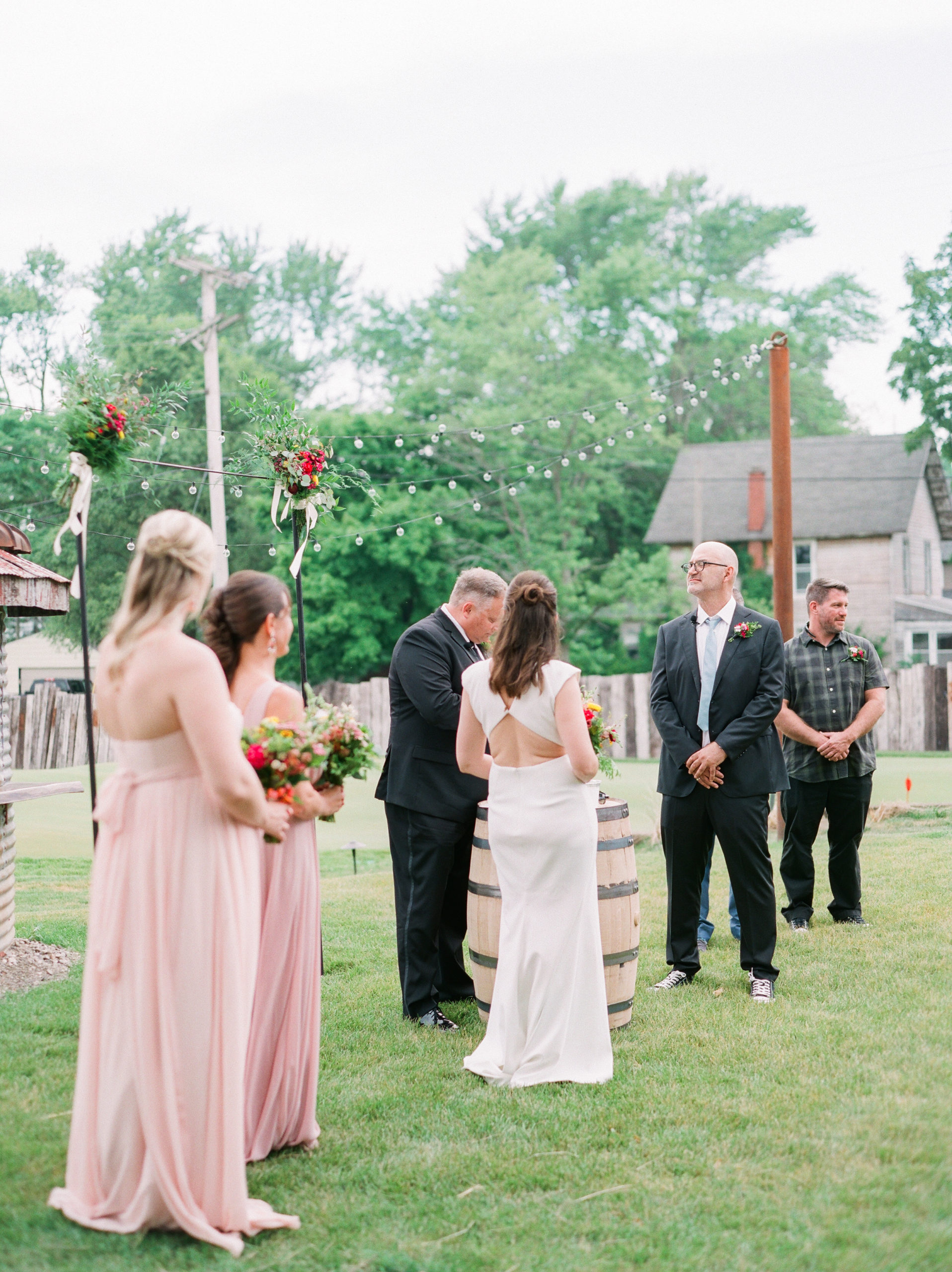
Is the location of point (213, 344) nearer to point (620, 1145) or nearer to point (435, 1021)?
point (435, 1021)

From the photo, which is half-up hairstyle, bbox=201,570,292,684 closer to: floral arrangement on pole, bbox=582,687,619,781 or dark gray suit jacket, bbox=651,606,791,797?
floral arrangement on pole, bbox=582,687,619,781

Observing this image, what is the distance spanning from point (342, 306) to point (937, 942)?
4055cm

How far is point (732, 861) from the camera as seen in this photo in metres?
6.17

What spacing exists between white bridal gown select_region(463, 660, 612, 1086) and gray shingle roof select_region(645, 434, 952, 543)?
27.9m

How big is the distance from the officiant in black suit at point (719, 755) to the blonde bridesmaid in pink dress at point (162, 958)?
329 centimetres

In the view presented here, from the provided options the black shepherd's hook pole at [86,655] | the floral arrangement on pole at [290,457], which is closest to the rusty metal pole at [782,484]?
the floral arrangement on pole at [290,457]

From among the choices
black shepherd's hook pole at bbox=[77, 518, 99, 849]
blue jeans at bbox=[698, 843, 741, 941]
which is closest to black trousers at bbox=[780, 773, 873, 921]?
blue jeans at bbox=[698, 843, 741, 941]

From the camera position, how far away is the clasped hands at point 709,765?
6.07m

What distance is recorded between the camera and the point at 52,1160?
156 inches

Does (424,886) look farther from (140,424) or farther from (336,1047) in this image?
(140,424)

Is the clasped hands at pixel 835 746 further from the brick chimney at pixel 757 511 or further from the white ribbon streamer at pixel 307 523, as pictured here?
the brick chimney at pixel 757 511

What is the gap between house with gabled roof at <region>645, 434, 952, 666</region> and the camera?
32156 millimetres

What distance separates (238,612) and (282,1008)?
1.42m

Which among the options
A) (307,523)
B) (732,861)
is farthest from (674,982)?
(307,523)
